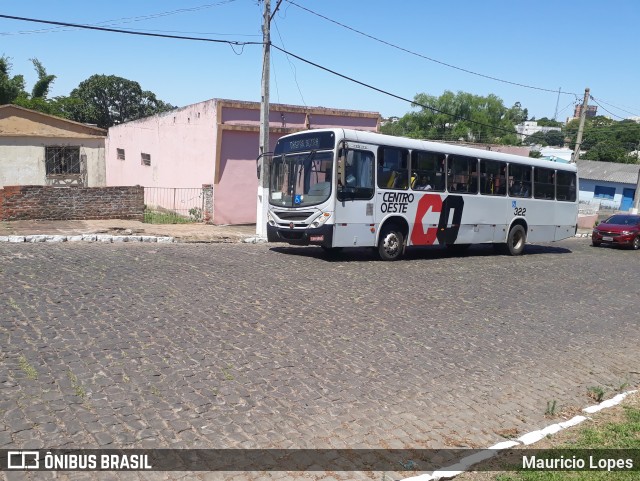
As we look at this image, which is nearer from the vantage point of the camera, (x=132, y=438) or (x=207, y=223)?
(x=132, y=438)

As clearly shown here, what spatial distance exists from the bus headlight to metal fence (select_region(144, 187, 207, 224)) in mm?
8178

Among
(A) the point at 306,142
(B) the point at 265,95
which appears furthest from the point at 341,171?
(B) the point at 265,95

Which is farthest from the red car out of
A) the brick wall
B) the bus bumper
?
the brick wall

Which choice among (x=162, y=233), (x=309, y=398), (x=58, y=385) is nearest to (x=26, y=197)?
(x=162, y=233)

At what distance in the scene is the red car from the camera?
2328 cm

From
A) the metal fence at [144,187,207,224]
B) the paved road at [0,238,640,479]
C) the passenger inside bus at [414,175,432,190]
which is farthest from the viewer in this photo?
the metal fence at [144,187,207,224]

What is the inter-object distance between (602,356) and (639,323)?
2691 mm

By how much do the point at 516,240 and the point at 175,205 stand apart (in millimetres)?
13713

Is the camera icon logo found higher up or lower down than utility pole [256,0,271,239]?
lower down

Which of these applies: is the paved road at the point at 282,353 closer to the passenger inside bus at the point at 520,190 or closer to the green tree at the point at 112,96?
the passenger inside bus at the point at 520,190

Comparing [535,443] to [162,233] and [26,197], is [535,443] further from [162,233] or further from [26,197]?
[26,197]

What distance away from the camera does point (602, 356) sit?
796 centimetres

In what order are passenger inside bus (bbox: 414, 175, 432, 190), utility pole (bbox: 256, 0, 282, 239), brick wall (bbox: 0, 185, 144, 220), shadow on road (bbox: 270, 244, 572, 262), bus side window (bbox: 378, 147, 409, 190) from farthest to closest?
utility pole (bbox: 256, 0, 282, 239), brick wall (bbox: 0, 185, 144, 220), passenger inside bus (bbox: 414, 175, 432, 190), shadow on road (bbox: 270, 244, 572, 262), bus side window (bbox: 378, 147, 409, 190)

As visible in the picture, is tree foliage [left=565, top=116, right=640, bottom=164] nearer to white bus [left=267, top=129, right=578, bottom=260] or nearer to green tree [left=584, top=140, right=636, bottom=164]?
green tree [left=584, top=140, right=636, bottom=164]
